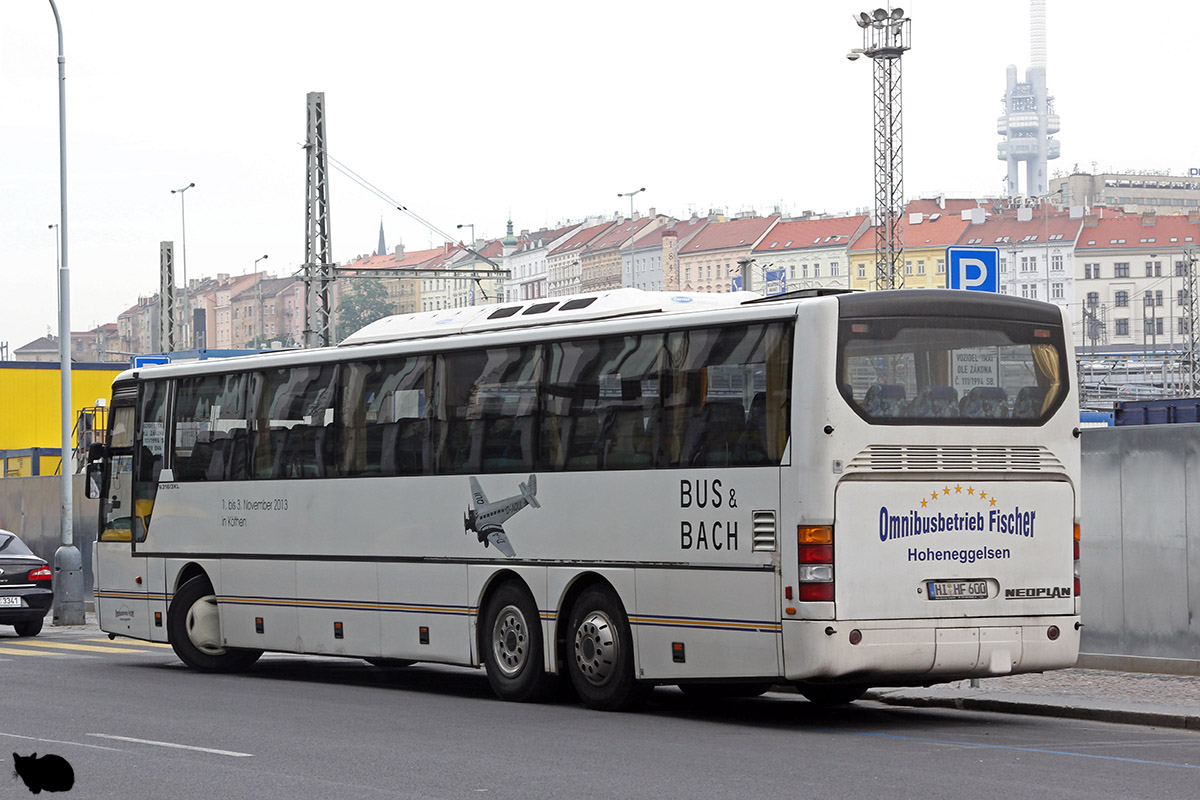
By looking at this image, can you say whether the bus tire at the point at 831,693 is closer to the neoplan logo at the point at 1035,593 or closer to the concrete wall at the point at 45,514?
the neoplan logo at the point at 1035,593

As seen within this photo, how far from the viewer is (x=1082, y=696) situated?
49.0 ft

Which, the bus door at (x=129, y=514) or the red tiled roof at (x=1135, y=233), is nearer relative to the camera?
the bus door at (x=129, y=514)

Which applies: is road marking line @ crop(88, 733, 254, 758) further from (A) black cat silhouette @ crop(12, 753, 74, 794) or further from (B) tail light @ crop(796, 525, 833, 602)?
(B) tail light @ crop(796, 525, 833, 602)

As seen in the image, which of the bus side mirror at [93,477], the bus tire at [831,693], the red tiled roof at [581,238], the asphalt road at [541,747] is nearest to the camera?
the asphalt road at [541,747]

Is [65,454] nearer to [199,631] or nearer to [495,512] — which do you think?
[199,631]

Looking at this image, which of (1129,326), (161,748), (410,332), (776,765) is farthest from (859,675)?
(1129,326)

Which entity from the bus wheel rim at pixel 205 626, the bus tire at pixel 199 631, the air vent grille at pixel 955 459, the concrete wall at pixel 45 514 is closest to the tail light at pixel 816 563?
the air vent grille at pixel 955 459

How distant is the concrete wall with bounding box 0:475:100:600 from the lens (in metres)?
33.0

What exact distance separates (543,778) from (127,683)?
833 cm

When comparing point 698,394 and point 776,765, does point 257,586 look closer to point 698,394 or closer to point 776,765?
point 698,394

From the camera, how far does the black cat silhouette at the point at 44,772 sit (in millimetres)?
10297

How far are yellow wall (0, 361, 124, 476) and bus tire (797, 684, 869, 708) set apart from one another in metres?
41.6

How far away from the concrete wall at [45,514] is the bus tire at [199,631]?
1385cm

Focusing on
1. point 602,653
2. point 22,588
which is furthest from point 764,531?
point 22,588
